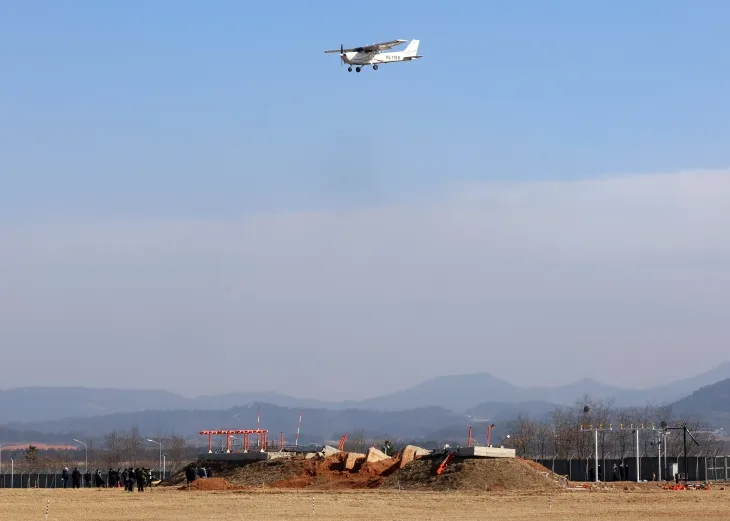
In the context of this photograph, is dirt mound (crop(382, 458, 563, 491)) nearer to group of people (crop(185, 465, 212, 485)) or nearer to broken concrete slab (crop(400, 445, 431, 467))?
broken concrete slab (crop(400, 445, 431, 467))

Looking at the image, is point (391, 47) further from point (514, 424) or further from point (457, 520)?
point (514, 424)

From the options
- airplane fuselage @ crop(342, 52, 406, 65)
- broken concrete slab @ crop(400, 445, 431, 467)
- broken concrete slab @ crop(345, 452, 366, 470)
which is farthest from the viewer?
airplane fuselage @ crop(342, 52, 406, 65)

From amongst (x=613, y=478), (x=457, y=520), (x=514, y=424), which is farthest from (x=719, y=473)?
(x=514, y=424)

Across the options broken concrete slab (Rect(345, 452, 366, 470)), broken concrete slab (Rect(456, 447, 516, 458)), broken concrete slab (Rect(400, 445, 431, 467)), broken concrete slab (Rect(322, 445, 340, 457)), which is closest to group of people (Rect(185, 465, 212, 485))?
broken concrete slab (Rect(322, 445, 340, 457))

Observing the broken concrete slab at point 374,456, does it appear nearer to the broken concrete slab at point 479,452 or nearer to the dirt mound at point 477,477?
the dirt mound at point 477,477

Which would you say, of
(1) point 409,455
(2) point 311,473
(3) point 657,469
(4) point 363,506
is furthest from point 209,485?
(3) point 657,469

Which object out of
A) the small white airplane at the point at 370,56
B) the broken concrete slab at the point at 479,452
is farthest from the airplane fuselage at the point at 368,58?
the broken concrete slab at the point at 479,452

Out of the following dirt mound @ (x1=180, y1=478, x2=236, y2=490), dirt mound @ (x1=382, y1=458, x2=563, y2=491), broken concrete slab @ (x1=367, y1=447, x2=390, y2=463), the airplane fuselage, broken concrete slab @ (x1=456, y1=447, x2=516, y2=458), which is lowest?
dirt mound @ (x1=180, y1=478, x2=236, y2=490)
